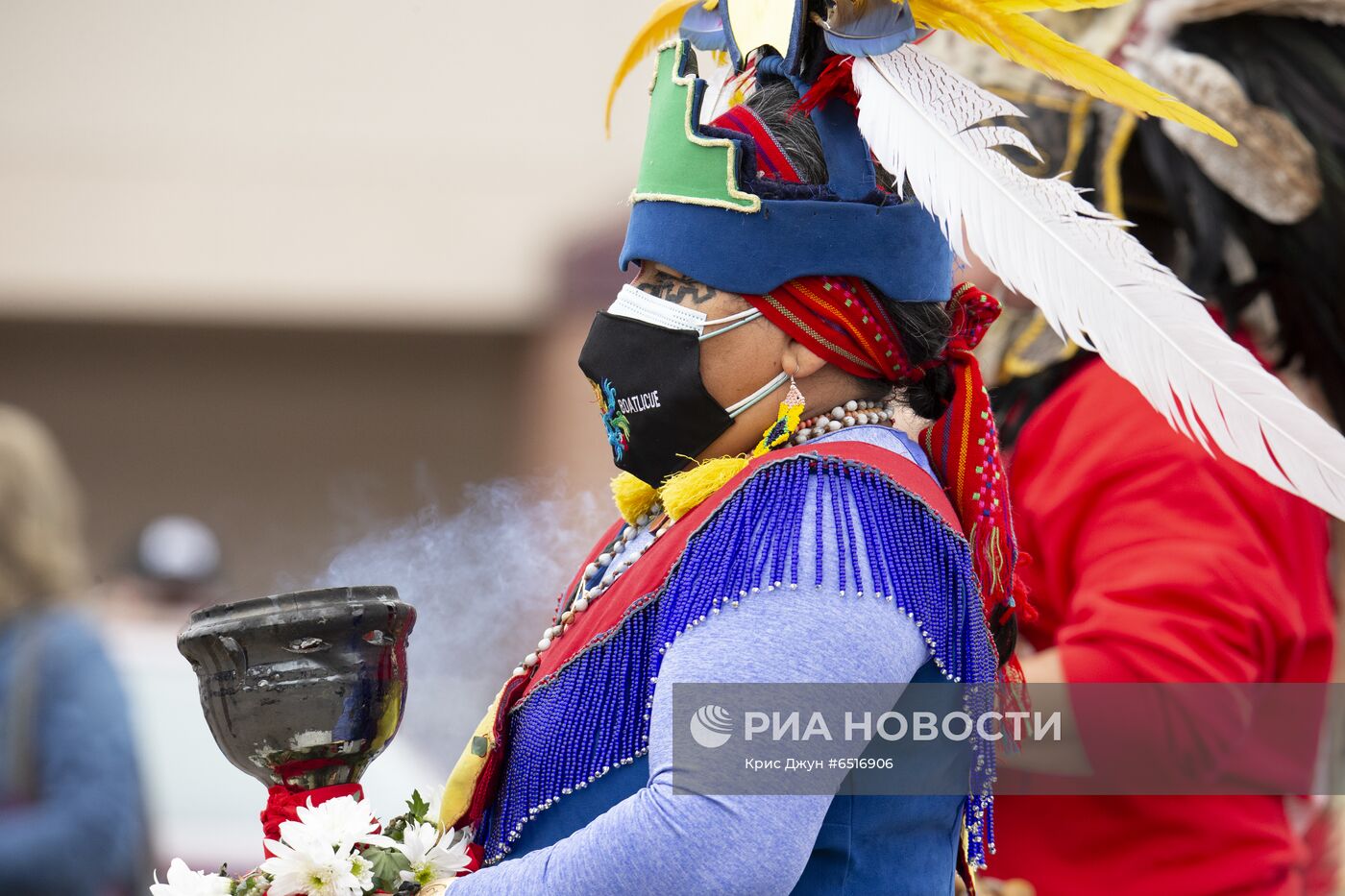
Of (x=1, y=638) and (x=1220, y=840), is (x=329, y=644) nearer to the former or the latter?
(x=1220, y=840)

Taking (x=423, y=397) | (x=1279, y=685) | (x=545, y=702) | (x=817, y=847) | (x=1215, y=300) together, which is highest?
(x=1215, y=300)

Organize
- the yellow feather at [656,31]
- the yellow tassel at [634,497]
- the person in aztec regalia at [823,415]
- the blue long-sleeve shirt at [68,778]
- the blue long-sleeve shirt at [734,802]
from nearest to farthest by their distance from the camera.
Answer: the blue long-sleeve shirt at [734,802], the person in aztec regalia at [823,415], the yellow tassel at [634,497], the yellow feather at [656,31], the blue long-sleeve shirt at [68,778]

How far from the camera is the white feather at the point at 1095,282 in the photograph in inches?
72.4

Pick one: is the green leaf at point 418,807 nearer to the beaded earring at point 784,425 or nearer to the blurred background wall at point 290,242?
the beaded earring at point 784,425

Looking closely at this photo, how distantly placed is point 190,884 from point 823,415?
3.16 ft

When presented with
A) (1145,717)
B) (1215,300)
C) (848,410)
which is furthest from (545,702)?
(1215,300)

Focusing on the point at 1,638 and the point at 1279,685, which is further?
the point at 1,638

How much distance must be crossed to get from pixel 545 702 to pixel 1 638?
2351 millimetres

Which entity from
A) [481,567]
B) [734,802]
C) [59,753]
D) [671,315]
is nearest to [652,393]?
[671,315]

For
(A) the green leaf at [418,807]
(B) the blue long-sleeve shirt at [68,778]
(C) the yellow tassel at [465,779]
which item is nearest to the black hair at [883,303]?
(C) the yellow tassel at [465,779]

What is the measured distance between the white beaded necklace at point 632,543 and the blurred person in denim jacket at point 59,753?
2077mm

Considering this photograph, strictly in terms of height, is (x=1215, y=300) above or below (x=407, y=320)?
above

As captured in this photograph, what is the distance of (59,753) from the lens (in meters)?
3.68

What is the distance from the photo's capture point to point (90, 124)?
25.8 feet
